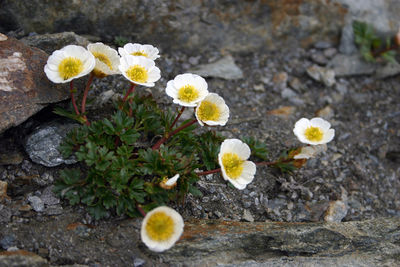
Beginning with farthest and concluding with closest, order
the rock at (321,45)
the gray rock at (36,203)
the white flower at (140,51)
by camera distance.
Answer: the rock at (321,45) < the white flower at (140,51) < the gray rock at (36,203)

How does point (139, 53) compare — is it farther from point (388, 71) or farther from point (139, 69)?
point (388, 71)

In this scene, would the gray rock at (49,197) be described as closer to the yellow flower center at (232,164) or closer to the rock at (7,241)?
the rock at (7,241)

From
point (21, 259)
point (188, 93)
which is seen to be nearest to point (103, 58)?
point (188, 93)

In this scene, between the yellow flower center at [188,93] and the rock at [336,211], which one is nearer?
the yellow flower center at [188,93]

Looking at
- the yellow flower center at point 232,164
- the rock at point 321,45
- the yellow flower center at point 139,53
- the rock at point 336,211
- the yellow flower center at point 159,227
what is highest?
the yellow flower center at point 139,53

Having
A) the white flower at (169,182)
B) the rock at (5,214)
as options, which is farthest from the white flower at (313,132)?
the rock at (5,214)

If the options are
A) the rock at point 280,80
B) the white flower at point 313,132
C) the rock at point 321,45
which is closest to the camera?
the white flower at point 313,132

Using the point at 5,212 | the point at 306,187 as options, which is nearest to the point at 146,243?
the point at 5,212

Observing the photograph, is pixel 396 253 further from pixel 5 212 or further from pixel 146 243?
pixel 5 212
